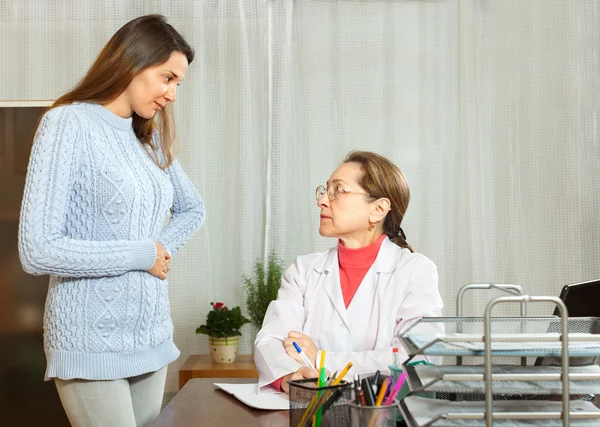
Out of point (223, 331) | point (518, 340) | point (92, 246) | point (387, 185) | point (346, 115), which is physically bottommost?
point (223, 331)

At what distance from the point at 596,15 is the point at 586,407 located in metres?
3.09

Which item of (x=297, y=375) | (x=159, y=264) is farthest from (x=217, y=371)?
(x=297, y=375)

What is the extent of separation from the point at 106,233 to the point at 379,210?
2.48 feet

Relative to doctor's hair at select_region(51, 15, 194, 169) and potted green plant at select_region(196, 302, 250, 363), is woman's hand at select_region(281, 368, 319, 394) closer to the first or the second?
doctor's hair at select_region(51, 15, 194, 169)

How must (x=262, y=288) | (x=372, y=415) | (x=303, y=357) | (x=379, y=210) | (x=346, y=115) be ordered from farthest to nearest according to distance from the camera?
(x=346, y=115) → (x=262, y=288) → (x=379, y=210) → (x=303, y=357) → (x=372, y=415)

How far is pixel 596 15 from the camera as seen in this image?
3770 mm

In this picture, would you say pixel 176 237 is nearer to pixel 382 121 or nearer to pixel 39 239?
pixel 39 239

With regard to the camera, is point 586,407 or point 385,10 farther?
point 385,10

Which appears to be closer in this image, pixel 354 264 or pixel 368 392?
pixel 368 392

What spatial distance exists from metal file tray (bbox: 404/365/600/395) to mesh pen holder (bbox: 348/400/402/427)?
4.7 inches

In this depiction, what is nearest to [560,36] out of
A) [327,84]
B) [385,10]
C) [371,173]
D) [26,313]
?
[385,10]

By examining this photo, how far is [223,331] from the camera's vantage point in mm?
3594

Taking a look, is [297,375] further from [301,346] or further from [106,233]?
[106,233]

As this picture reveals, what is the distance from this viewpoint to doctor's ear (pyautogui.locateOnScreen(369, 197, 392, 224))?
2080 mm
